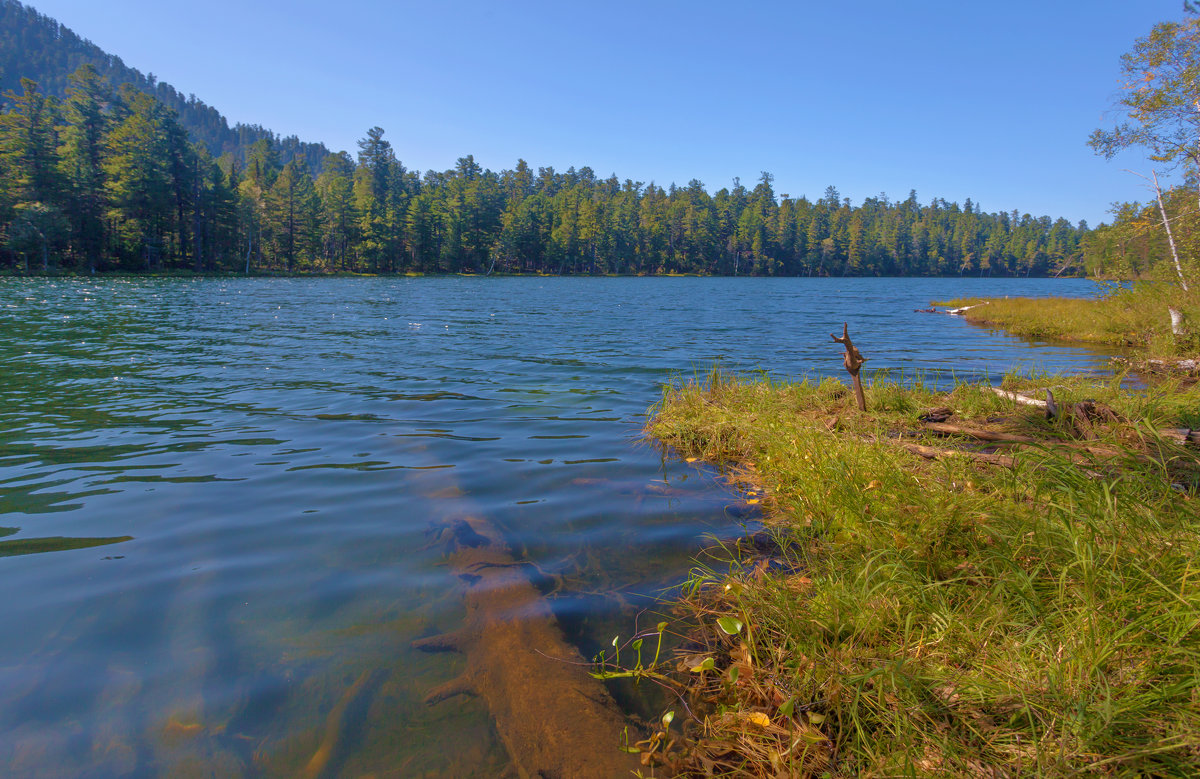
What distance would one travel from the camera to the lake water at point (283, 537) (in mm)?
2861

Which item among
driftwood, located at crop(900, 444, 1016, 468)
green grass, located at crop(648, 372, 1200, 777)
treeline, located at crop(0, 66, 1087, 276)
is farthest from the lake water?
treeline, located at crop(0, 66, 1087, 276)

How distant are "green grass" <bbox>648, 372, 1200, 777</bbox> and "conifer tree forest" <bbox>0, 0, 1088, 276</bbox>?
60.5 ft

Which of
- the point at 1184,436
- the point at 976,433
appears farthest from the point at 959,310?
the point at 1184,436

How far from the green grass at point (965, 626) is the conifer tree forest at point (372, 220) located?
18435 millimetres

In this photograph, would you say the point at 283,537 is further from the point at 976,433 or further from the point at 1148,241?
the point at 1148,241

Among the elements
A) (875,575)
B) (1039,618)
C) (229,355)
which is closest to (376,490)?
(875,575)

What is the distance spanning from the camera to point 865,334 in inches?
950

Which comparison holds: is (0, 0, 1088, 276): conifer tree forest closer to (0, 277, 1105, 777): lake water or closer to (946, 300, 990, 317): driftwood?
(946, 300, 990, 317): driftwood

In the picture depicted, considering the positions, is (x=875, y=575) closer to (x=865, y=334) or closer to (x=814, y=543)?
(x=814, y=543)

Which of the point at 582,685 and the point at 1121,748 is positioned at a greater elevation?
the point at 1121,748

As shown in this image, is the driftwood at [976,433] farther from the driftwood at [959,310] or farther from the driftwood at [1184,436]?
the driftwood at [959,310]

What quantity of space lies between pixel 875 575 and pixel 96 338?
21.5m

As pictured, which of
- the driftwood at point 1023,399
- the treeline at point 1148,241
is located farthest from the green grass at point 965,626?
the treeline at point 1148,241

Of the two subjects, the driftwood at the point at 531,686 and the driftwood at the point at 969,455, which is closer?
the driftwood at the point at 531,686
